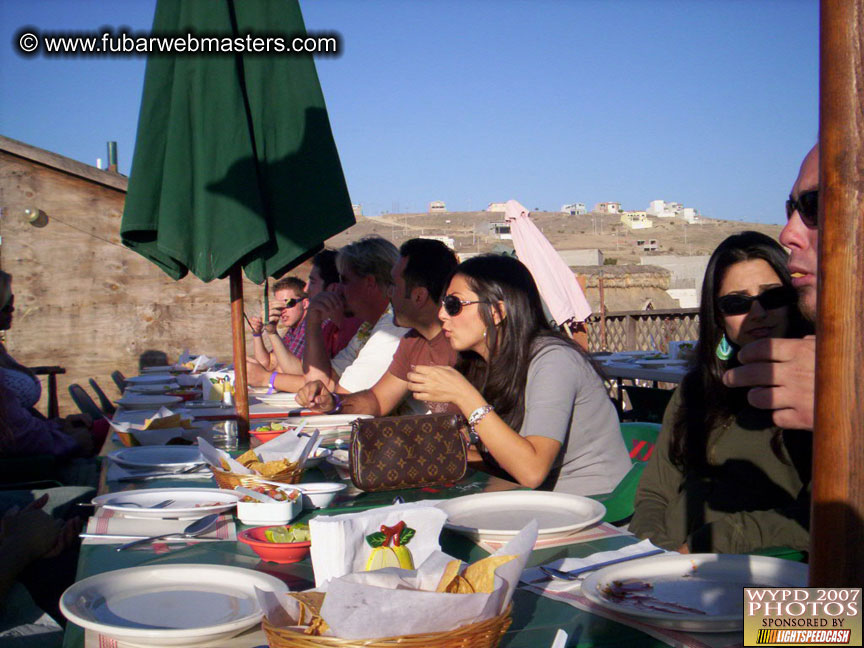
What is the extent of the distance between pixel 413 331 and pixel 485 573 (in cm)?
330

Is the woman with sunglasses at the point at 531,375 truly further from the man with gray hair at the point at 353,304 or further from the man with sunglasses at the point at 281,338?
the man with sunglasses at the point at 281,338

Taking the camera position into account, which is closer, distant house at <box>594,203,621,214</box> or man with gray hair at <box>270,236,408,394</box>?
man with gray hair at <box>270,236,408,394</box>

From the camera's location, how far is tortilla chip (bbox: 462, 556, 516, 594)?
42.0 inches

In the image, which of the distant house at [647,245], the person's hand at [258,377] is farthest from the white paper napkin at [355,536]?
the distant house at [647,245]

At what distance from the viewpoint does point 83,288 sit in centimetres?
898

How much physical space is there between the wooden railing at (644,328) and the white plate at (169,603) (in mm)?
11383

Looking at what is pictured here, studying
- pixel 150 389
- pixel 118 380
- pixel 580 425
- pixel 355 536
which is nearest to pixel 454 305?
pixel 580 425

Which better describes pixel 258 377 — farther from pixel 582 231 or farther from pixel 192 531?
pixel 582 231

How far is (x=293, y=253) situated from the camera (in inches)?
128

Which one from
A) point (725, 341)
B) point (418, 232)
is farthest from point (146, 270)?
point (418, 232)

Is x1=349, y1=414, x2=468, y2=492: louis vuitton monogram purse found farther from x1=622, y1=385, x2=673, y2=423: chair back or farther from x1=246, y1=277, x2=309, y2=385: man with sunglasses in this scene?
x1=246, y1=277, x2=309, y2=385: man with sunglasses

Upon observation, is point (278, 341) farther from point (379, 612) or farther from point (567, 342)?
point (379, 612)

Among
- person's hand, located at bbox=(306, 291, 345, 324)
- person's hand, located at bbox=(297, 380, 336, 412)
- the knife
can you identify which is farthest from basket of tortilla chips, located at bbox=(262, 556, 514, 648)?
person's hand, located at bbox=(306, 291, 345, 324)

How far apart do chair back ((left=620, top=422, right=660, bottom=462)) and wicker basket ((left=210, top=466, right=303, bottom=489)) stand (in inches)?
67.4
